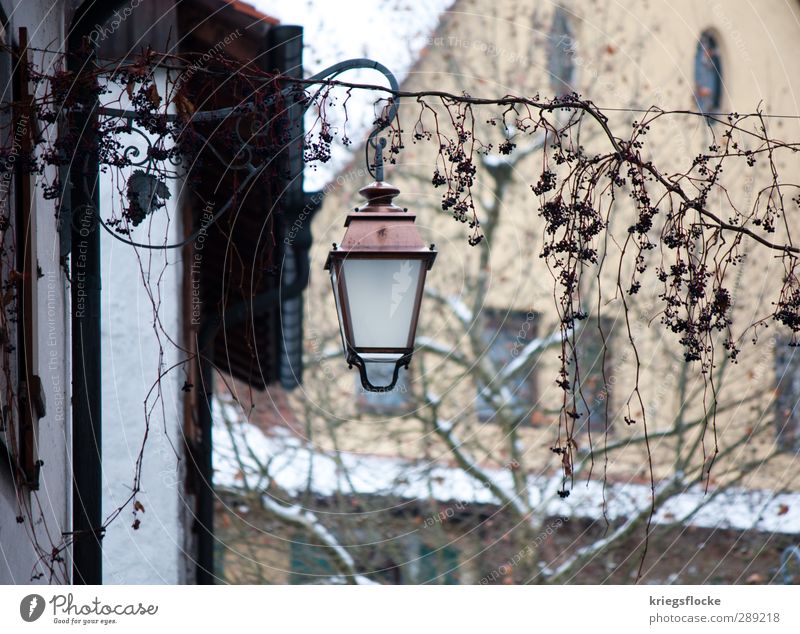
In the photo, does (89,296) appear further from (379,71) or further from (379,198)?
(379,71)

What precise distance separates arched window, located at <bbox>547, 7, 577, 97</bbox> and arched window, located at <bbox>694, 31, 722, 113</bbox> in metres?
1.12

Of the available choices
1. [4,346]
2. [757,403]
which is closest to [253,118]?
[4,346]

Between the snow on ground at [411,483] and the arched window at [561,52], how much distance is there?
11.1ft

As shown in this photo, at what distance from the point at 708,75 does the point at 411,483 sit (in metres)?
4.56

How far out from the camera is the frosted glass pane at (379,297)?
8.77ft

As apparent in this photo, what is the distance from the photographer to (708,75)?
11344 millimetres

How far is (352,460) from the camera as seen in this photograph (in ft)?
33.3

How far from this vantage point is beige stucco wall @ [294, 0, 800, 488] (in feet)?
33.3

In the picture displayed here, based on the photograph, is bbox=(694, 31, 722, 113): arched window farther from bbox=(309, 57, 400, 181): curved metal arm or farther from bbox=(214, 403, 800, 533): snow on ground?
bbox=(309, 57, 400, 181): curved metal arm
